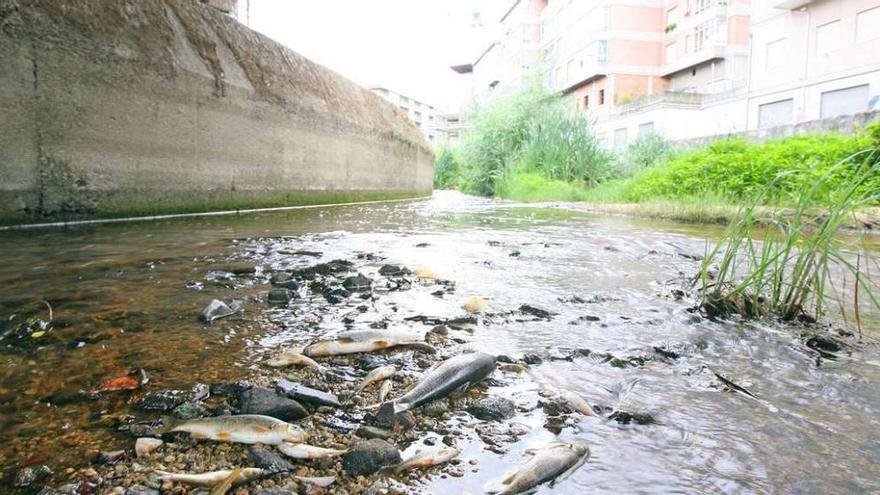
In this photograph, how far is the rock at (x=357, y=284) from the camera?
265 centimetres

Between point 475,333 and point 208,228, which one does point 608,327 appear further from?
point 208,228

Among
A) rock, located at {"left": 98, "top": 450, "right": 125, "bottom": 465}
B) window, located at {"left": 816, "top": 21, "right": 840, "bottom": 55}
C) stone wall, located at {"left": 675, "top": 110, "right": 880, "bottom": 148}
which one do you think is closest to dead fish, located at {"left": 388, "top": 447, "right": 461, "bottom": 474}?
rock, located at {"left": 98, "top": 450, "right": 125, "bottom": 465}

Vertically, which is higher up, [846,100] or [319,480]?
[846,100]

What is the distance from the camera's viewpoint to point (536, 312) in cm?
235

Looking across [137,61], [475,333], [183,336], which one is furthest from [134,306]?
[137,61]

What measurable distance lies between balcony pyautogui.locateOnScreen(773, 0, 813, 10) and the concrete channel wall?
2432cm

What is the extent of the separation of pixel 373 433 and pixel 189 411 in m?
0.46

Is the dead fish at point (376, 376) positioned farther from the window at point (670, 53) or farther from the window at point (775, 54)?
the window at point (670, 53)

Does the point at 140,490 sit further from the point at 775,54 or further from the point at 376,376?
the point at 775,54

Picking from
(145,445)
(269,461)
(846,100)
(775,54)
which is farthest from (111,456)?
(775,54)

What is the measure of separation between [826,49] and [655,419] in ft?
91.5

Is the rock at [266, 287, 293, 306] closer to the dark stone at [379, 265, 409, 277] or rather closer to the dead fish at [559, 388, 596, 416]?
the dark stone at [379, 265, 409, 277]

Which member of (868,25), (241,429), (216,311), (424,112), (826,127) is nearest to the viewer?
(241,429)

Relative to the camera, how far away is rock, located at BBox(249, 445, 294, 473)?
1.09m
